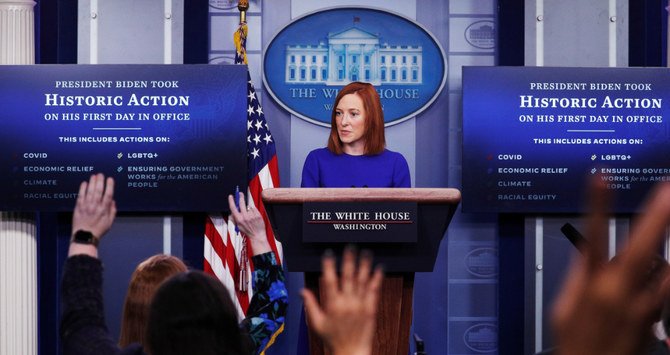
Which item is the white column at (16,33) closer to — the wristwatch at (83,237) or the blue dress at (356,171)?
the blue dress at (356,171)

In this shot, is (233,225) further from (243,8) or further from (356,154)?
(243,8)

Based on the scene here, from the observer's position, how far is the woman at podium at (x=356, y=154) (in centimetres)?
395

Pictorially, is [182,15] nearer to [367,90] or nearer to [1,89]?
[1,89]

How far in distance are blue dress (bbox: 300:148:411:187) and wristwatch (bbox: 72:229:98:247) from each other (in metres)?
2.35

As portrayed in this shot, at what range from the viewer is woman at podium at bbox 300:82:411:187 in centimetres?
395

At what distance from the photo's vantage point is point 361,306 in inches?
38.8

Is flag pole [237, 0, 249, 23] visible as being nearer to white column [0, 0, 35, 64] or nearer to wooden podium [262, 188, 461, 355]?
white column [0, 0, 35, 64]

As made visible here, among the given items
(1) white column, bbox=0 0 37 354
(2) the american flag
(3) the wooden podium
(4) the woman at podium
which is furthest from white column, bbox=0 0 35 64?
(3) the wooden podium

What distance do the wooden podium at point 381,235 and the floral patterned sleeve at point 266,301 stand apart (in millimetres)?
333

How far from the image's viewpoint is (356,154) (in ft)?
13.3

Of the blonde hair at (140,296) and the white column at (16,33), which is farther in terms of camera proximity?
the white column at (16,33)

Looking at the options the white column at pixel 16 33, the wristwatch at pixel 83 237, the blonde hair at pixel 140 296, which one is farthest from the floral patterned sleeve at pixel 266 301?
the white column at pixel 16 33

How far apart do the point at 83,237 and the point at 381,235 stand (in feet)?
3.74

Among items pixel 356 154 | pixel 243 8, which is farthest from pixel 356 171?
pixel 243 8
